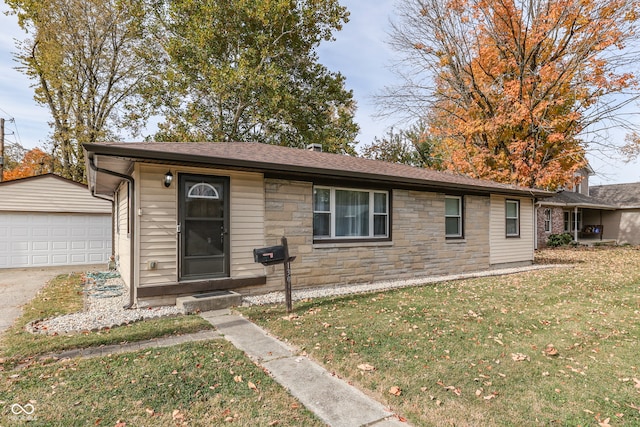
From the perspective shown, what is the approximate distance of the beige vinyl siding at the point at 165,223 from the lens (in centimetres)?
588

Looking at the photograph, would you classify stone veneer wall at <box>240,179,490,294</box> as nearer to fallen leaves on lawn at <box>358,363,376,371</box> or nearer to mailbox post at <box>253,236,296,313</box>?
mailbox post at <box>253,236,296,313</box>

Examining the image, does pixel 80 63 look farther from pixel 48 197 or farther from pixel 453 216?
pixel 453 216

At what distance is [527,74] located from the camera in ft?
51.1

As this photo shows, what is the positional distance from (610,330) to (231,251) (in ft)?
20.2

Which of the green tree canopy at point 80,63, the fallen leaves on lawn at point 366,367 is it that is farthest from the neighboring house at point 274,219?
the green tree canopy at point 80,63

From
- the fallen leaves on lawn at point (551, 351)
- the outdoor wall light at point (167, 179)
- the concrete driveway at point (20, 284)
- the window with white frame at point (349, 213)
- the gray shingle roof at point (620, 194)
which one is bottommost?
the concrete driveway at point (20, 284)

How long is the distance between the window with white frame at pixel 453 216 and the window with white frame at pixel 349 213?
229cm

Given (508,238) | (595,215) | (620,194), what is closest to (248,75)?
(508,238)

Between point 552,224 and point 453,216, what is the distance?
15.0 m

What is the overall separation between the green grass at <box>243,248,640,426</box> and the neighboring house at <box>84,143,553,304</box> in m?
1.32

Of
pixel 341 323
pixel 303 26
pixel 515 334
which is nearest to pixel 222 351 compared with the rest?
pixel 341 323

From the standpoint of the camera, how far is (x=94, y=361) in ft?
12.3

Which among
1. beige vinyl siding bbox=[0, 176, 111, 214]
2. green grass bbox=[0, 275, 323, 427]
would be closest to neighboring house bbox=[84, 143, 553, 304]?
green grass bbox=[0, 275, 323, 427]

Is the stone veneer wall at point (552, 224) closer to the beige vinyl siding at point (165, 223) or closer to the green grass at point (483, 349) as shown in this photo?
the green grass at point (483, 349)
